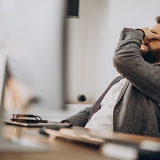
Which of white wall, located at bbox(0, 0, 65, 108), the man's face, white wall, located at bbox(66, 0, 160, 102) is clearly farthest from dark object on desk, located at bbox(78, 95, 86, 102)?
white wall, located at bbox(0, 0, 65, 108)

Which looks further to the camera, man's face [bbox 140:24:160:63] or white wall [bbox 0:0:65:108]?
man's face [bbox 140:24:160:63]

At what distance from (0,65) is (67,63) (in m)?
0.13

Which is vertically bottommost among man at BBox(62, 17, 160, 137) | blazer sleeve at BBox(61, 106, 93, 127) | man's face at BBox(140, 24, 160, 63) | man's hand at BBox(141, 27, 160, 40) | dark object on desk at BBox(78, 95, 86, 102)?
dark object on desk at BBox(78, 95, 86, 102)

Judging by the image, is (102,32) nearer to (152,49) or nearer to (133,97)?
(152,49)

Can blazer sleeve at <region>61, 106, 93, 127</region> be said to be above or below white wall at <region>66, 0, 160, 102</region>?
below

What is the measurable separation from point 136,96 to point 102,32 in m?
1.67

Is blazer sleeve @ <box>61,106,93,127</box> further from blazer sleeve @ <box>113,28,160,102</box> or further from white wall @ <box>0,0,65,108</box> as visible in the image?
white wall @ <box>0,0,65,108</box>

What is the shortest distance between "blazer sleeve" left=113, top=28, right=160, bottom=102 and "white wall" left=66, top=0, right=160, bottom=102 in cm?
95

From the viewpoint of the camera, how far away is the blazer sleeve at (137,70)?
53.3 inches

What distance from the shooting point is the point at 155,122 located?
1.29m

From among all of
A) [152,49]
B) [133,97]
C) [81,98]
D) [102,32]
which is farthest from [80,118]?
[102,32]

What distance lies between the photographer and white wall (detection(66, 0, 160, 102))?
8.05 ft

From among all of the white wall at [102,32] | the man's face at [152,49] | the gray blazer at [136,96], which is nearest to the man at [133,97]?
the gray blazer at [136,96]

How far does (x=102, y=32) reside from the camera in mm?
2973
